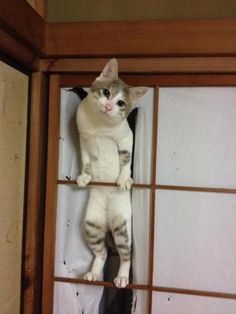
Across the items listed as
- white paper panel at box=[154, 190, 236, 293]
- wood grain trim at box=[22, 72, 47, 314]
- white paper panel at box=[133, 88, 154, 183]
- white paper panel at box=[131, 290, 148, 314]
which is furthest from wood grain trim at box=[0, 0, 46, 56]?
white paper panel at box=[131, 290, 148, 314]

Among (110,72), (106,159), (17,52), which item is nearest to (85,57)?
(110,72)

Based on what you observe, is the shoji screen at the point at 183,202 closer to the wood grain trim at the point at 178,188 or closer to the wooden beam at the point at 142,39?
the wood grain trim at the point at 178,188

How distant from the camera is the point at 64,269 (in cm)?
119

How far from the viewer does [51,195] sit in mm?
1163

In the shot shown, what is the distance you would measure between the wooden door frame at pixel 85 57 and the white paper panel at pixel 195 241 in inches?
14.3

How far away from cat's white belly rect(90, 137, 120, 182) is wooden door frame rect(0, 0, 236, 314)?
0.17 m

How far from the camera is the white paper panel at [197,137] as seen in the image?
110cm

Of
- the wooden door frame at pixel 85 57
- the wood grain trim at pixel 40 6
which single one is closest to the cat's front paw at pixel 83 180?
the wooden door frame at pixel 85 57

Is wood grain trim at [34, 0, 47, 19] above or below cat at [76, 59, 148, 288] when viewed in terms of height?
above

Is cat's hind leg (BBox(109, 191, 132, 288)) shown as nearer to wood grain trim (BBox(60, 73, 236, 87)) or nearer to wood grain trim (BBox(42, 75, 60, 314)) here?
wood grain trim (BBox(42, 75, 60, 314))

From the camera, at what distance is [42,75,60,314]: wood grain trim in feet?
3.81

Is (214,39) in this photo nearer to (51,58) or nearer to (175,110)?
(175,110)

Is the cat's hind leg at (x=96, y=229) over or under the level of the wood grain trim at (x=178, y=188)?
under

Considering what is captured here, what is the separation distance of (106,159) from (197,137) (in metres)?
0.29
